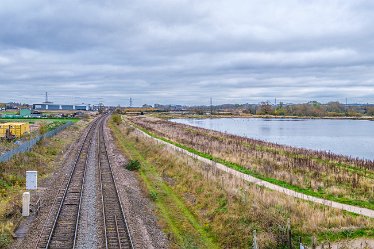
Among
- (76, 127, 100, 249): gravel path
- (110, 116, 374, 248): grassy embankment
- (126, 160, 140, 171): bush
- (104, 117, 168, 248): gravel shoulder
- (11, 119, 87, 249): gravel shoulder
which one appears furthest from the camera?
(126, 160, 140, 171): bush

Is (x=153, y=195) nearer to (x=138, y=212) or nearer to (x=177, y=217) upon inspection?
(x=138, y=212)

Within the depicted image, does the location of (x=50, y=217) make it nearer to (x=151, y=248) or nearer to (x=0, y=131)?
(x=151, y=248)

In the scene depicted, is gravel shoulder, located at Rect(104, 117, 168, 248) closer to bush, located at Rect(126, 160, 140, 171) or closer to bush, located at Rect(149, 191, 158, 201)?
bush, located at Rect(149, 191, 158, 201)

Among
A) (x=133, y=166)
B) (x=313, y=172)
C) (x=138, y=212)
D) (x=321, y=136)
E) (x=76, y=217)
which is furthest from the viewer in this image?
(x=321, y=136)

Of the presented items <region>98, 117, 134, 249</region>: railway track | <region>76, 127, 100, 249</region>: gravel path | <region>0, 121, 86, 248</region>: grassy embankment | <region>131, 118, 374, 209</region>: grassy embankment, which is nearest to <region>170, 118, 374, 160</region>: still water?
<region>131, 118, 374, 209</region>: grassy embankment

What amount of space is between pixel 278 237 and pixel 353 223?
3.10m

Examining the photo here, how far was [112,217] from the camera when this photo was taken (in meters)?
16.2

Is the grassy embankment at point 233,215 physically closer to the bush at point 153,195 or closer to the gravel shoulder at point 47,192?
the bush at point 153,195

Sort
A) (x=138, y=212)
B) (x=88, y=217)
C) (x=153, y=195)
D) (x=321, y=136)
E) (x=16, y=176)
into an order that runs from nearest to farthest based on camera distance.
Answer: (x=88, y=217)
(x=138, y=212)
(x=153, y=195)
(x=16, y=176)
(x=321, y=136)

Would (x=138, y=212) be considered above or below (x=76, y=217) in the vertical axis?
below

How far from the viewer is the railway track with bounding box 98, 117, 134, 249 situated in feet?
44.2

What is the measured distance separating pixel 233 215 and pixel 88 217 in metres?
5.62

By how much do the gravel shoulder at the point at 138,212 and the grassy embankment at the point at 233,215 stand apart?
42 cm

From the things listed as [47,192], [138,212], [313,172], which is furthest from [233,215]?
[313,172]
